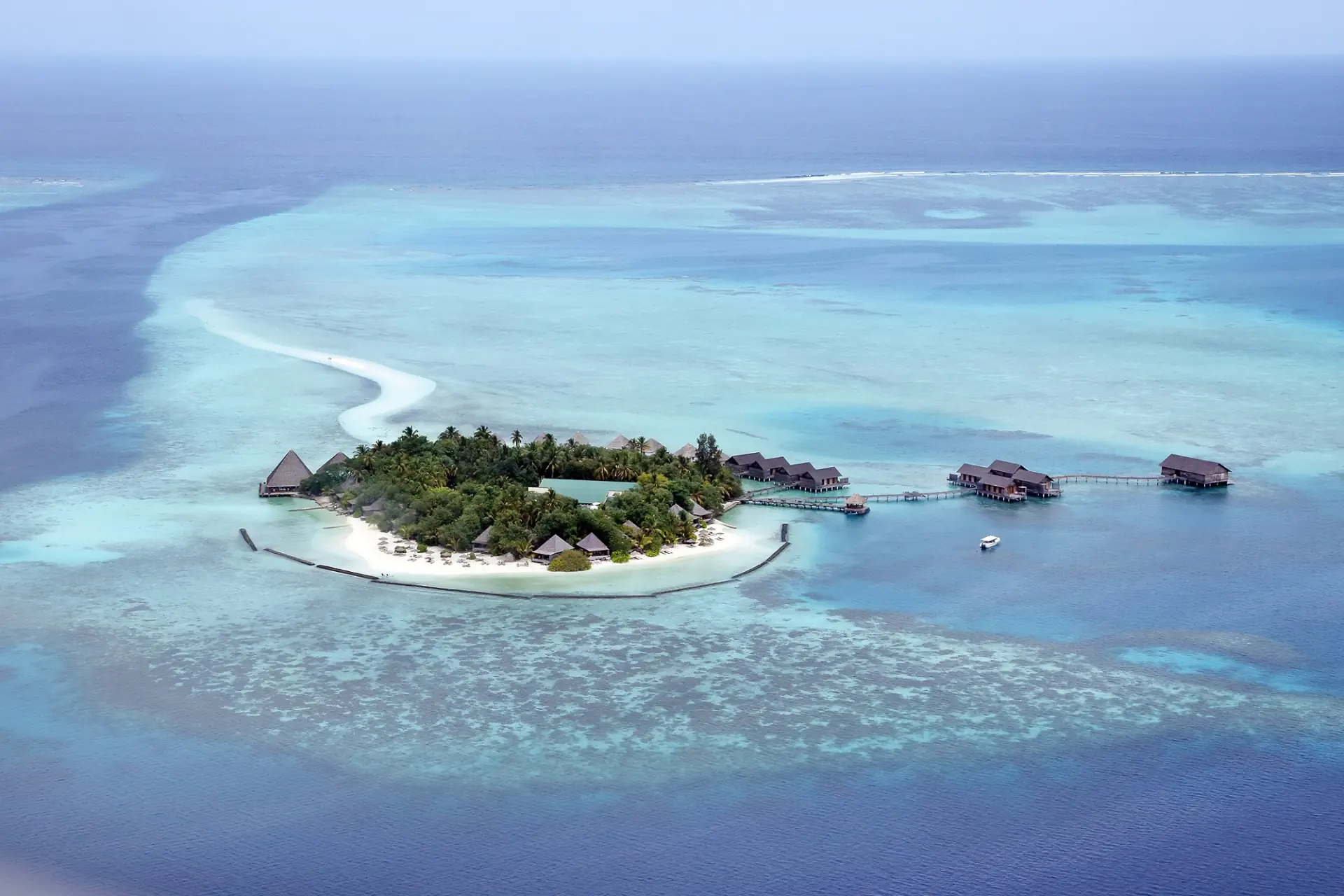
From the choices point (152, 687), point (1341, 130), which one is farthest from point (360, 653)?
point (1341, 130)

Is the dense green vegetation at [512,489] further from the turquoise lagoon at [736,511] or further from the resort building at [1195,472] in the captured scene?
the resort building at [1195,472]

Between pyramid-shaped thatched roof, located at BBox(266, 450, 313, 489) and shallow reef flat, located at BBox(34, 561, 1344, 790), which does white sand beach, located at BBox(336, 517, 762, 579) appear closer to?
shallow reef flat, located at BBox(34, 561, 1344, 790)

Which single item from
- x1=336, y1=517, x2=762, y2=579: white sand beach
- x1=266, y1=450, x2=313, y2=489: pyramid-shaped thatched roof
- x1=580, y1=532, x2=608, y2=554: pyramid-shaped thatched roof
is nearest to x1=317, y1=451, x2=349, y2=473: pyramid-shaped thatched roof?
x1=266, y1=450, x2=313, y2=489: pyramid-shaped thatched roof

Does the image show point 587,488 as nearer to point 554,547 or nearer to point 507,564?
point 554,547

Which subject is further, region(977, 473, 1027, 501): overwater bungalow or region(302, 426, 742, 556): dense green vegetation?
region(977, 473, 1027, 501): overwater bungalow

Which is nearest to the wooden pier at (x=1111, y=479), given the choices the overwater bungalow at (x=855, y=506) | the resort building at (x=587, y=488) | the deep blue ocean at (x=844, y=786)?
the deep blue ocean at (x=844, y=786)

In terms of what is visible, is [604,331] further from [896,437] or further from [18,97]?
[18,97]

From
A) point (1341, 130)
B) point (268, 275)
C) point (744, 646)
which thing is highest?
point (1341, 130)
